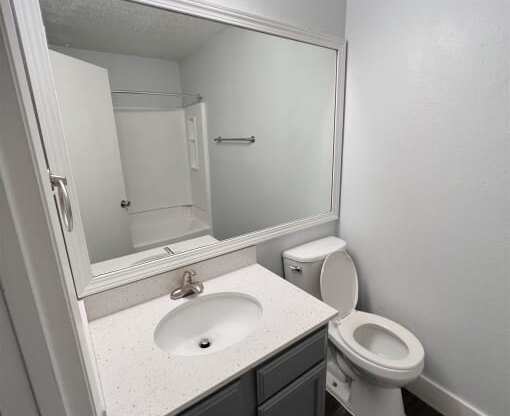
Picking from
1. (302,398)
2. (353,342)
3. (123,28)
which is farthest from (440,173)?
(123,28)

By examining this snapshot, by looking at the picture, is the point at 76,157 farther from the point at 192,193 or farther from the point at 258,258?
the point at 258,258

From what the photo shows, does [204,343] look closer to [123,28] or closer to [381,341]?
[381,341]

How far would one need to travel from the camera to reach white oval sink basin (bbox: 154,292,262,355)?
1.02m

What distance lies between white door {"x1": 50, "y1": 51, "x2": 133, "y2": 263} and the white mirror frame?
0.25ft

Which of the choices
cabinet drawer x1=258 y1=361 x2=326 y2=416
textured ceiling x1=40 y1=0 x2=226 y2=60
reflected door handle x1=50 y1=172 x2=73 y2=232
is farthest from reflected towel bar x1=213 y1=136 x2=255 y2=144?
cabinet drawer x1=258 y1=361 x2=326 y2=416

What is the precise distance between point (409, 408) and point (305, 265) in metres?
0.96

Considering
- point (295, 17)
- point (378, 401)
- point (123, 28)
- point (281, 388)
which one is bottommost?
point (378, 401)

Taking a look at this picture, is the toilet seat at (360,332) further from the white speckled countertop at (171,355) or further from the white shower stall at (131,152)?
the white shower stall at (131,152)

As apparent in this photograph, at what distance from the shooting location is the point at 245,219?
5.00 ft

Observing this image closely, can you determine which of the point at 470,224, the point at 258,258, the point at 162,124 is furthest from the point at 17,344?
the point at 470,224

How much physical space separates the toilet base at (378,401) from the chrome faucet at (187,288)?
103 cm

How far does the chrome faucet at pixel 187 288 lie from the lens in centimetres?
112

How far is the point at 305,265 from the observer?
4.88ft

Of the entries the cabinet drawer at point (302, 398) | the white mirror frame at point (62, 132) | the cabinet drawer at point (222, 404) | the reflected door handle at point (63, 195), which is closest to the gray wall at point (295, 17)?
the white mirror frame at point (62, 132)
